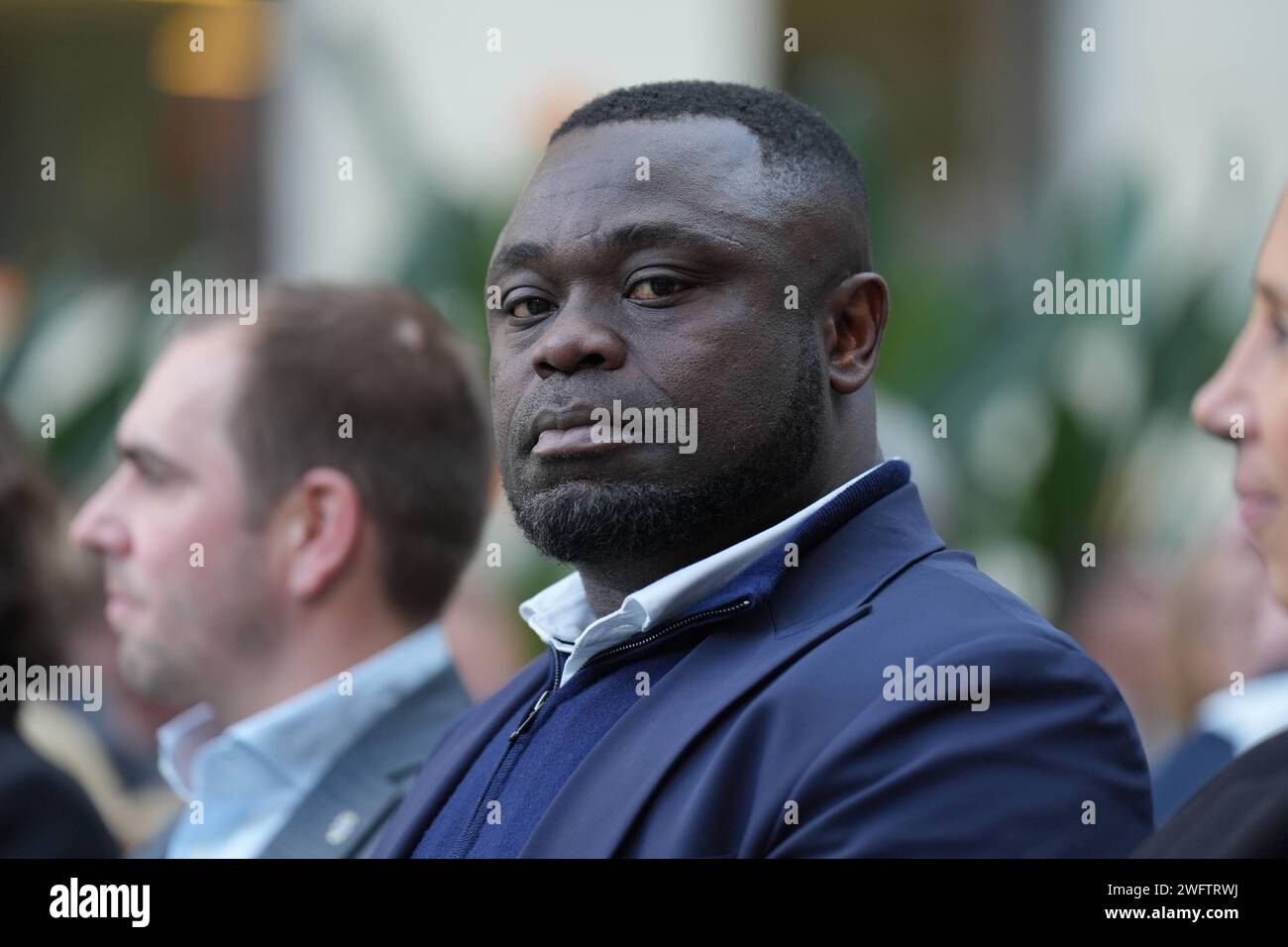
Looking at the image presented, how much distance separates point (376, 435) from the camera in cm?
324

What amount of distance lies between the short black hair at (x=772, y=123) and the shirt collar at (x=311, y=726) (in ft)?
3.55

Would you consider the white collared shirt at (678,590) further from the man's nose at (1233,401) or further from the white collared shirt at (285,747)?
the white collared shirt at (285,747)

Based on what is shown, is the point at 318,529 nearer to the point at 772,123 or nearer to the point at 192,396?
the point at 192,396

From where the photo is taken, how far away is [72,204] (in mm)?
8023

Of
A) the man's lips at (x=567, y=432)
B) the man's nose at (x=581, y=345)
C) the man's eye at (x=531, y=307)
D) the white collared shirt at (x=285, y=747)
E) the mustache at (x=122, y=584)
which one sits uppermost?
the man's eye at (x=531, y=307)

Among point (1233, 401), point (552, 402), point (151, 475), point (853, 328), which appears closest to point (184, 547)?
point (151, 475)

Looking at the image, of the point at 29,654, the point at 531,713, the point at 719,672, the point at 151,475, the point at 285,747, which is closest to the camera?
the point at 719,672

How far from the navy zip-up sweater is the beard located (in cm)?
8

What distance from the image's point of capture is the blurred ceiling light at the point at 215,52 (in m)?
7.93

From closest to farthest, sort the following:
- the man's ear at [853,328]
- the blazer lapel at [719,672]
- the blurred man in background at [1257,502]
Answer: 1. the blurred man in background at [1257,502]
2. the blazer lapel at [719,672]
3. the man's ear at [853,328]

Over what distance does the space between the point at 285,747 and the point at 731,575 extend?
1196 mm

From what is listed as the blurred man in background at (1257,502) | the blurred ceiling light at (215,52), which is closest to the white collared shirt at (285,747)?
the blurred man in background at (1257,502)
